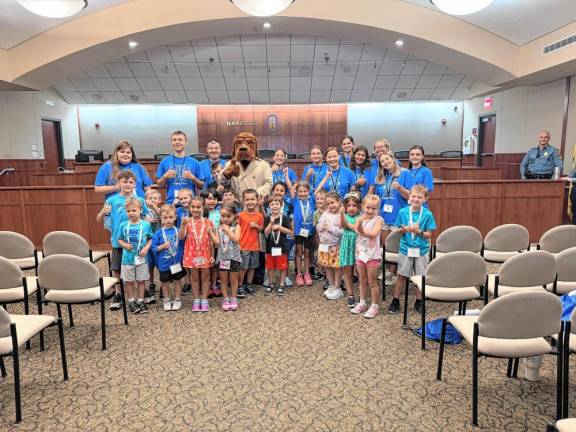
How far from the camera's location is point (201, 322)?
3672 millimetres

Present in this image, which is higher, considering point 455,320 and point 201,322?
point 455,320

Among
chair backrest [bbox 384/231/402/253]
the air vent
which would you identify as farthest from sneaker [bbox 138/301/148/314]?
the air vent

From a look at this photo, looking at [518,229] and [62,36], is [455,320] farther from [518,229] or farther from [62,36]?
[62,36]

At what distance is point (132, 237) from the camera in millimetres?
3684

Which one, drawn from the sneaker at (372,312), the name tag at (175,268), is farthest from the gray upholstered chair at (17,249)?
the sneaker at (372,312)

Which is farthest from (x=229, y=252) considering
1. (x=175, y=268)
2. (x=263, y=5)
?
(x=263, y=5)

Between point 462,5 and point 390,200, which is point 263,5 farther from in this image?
point 390,200

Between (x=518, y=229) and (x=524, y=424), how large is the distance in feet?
7.62

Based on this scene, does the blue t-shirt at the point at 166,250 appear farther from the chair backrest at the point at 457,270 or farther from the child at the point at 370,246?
the chair backrest at the point at 457,270

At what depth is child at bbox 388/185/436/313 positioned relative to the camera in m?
3.56

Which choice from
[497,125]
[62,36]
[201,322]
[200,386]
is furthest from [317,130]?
[200,386]

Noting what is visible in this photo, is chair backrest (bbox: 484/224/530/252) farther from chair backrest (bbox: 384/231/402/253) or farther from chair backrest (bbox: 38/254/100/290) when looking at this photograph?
chair backrest (bbox: 38/254/100/290)

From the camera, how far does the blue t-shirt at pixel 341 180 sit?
4.74 m

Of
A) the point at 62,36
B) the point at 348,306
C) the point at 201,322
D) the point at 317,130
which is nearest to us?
the point at 201,322
